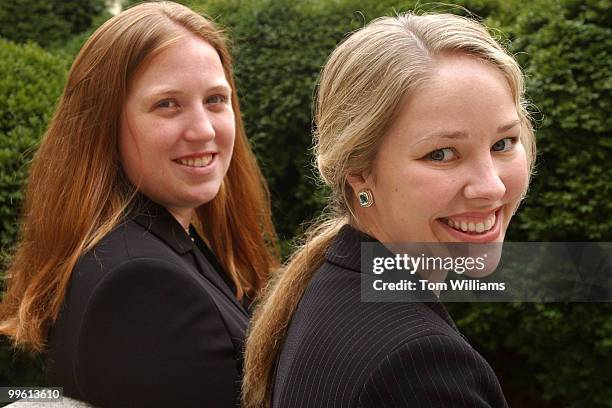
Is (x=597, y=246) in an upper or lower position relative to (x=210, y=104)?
Answer: lower

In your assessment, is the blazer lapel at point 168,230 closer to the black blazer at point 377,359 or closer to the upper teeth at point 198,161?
the upper teeth at point 198,161

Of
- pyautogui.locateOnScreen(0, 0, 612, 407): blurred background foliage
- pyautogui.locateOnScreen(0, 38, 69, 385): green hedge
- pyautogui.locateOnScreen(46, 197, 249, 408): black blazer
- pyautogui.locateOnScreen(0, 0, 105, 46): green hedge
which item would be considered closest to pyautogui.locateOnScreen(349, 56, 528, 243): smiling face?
pyautogui.locateOnScreen(46, 197, 249, 408): black blazer

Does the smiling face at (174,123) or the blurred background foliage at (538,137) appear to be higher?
the smiling face at (174,123)

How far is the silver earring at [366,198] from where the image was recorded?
1.93 m

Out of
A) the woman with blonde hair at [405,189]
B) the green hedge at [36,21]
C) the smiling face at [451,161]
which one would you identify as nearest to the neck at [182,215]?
the woman with blonde hair at [405,189]

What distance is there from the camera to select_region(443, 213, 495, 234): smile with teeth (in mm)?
1874

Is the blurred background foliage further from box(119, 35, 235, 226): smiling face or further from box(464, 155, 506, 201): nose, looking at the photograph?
box(464, 155, 506, 201): nose

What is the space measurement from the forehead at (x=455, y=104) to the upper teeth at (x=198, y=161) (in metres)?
1.24

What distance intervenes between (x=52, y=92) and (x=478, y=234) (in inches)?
134

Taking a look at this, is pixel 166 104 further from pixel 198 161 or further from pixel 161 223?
pixel 161 223

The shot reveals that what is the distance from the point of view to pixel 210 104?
2941 millimetres

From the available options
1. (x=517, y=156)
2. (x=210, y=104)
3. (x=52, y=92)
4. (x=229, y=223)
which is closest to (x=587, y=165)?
(x=229, y=223)

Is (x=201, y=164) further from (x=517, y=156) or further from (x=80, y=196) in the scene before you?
(x=517, y=156)

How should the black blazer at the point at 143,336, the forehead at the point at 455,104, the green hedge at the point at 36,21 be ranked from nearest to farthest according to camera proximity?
the forehead at the point at 455,104, the black blazer at the point at 143,336, the green hedge at the point at 36,21
